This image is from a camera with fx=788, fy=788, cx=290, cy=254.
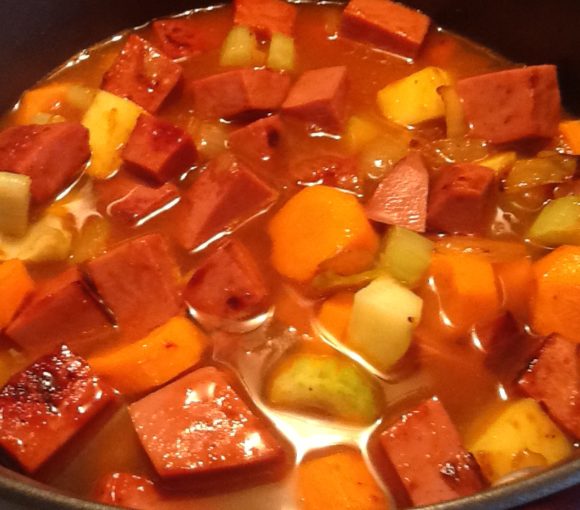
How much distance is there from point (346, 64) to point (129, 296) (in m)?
1.12

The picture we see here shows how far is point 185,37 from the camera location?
8.66 feet

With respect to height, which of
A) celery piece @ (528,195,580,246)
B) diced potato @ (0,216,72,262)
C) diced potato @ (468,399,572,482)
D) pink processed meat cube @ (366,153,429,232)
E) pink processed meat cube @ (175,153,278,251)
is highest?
diced potato @ (0,216,72,262)

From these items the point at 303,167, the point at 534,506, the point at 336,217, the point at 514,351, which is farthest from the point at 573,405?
the point at 303,167

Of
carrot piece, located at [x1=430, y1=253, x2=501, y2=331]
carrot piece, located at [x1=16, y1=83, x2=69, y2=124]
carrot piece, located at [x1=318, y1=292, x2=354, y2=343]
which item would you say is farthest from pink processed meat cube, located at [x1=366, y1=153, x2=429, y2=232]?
carrot piece, located at [x1=16, y1=83, x2=69, y2=124]

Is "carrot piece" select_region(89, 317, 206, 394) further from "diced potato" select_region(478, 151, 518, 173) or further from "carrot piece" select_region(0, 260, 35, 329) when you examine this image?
"diced potato" select_region(478, 151, 518, 173)

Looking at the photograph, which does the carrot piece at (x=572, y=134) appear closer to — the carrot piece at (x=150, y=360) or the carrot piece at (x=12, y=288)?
the carrot piece at (x=150, y=360)

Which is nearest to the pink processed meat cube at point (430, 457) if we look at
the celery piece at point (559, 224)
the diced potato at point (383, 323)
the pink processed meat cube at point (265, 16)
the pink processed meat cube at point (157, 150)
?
the diced potato at point (383, 323)

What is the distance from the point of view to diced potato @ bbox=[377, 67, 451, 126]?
2.38 meters

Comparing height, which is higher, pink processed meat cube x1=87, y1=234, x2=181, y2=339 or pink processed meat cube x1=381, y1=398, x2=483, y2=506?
pink processed meat cube x1=87, y1=234, x2=181, y2=339

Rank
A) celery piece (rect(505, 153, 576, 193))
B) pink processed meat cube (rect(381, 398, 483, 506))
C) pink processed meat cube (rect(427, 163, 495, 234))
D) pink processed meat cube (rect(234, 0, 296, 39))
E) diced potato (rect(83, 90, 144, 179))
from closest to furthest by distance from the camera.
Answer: pink processed meat cube (rect(381, 398, 483, 506)) < pink processed meat cube (rect(427, 163, 495, 234)) < celery piece (rect(505, 153, 576, 193)) < diced potato (rect(83, 90, 144, 179)) < pink processed meat cube (rect(234, 0, 296, 39))

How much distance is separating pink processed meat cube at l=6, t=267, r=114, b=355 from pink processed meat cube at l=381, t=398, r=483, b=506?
29.6 inches

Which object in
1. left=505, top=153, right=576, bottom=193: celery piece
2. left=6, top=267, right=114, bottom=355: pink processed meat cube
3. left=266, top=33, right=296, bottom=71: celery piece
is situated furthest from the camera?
left=266, top=33, right=296, bottom=71: celery piece

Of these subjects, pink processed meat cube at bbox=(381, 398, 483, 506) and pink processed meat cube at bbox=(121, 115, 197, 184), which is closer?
pink processed meat cube at bbox=(381, 398, 483, 506)

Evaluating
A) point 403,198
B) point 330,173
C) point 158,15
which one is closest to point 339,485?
point 403,198
